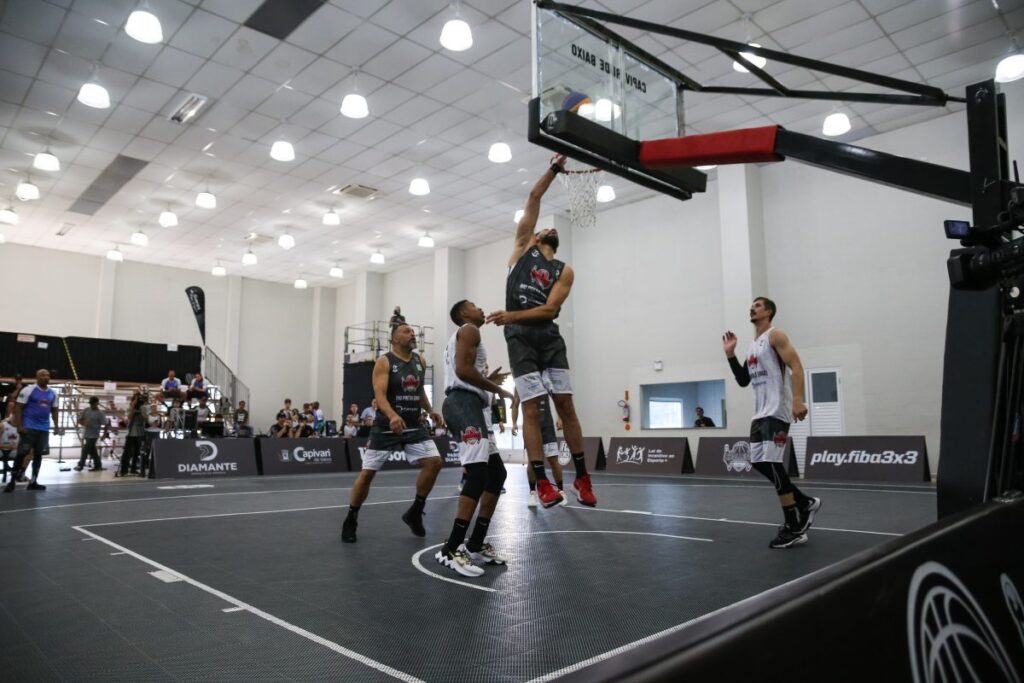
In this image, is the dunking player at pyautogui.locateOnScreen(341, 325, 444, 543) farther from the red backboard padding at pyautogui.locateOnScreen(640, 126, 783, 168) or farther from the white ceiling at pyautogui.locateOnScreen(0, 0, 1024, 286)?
the white ceiling at pyautogui.locateOnScreen(0, 0, 1024, 286)

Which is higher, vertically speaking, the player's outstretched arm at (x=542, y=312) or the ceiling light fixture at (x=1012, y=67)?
the ceiling light fixture at (x=1012, y=67)

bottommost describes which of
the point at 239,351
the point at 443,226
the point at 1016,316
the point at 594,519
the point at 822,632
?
the point at 594,519

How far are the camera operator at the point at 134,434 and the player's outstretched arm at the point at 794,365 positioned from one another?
1266 cm

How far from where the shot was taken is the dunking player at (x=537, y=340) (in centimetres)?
452

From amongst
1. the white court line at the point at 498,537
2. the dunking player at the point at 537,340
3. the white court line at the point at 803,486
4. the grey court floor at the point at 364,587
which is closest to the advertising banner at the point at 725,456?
the white court line at the point at 803,486

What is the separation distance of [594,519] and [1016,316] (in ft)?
14.0

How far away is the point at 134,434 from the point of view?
13680 mm

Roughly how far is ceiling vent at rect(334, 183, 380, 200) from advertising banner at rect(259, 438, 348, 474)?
6.03 metres

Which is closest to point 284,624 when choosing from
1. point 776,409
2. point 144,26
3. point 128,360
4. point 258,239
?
point 776,409

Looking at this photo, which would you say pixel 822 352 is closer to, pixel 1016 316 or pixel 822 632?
pixel 1016 316

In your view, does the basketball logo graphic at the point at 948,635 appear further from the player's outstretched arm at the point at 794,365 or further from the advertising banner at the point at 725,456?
the advertising banner at the point at 725,456

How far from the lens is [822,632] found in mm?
953

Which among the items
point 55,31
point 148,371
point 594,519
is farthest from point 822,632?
point 148,371

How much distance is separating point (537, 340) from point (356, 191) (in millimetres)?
12907
